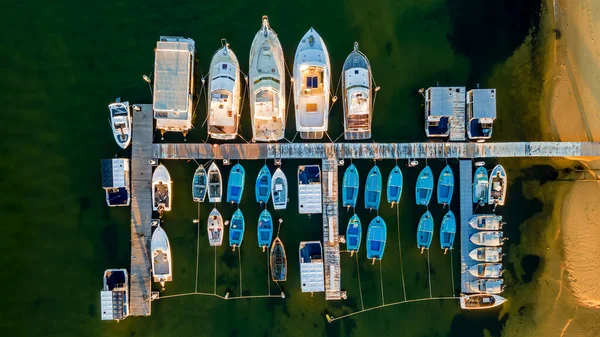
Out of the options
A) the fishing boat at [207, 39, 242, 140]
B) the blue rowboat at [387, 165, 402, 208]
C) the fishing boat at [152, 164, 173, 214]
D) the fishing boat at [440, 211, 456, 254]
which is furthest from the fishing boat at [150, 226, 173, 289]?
the fishing boat at [440, 211, 456, 254]

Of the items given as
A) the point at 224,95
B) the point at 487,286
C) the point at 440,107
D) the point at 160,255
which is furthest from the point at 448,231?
the point at 160,255

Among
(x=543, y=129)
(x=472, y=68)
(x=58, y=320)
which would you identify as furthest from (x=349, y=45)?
(x=58, y=320)

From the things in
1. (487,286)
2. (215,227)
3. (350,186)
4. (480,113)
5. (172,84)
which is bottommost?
(487,286)

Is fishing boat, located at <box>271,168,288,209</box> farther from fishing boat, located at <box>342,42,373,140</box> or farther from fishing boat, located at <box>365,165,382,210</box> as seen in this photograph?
fishing boat, located at <box>365,165,382,210</box>

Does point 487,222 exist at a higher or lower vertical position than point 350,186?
lower

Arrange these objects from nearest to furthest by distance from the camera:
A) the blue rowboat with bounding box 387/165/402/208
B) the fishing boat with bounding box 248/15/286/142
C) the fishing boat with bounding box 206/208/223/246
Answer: the fishing boat with bounding box 248/15/286/142 → the fishing boat with bounding box 206/208/223/246 → the blue rowboat with bounding box 387/165/402/208

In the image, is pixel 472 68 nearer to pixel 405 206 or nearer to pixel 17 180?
pixel 405 206

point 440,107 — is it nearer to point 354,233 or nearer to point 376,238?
point 376,238
